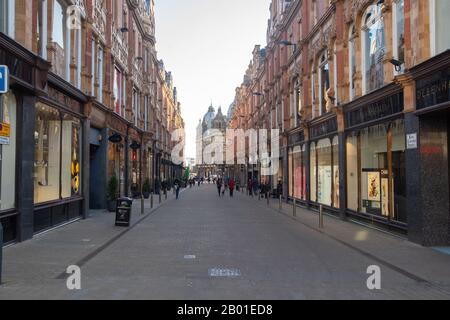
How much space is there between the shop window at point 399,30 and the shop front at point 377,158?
3.65 ft

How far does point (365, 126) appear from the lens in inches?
644

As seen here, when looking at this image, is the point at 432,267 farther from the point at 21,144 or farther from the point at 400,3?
the point at 21,144

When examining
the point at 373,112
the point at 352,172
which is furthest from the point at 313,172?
the point at 373,112

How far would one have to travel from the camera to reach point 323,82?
75.5 feet

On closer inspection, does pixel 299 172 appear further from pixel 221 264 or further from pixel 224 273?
pixel 224 273

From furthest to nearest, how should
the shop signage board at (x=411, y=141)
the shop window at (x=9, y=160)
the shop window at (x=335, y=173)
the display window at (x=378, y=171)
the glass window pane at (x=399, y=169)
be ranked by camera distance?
the shop window at (x=335, y=173) → the display window at (x=378, y=171) → the glass window pane at (x=399, y=169) → the shop signage board at (x=411, y=141) → the shop window at (x=9, y=160)

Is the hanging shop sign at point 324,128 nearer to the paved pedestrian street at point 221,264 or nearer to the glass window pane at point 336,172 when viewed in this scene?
the glass window pane at point 336,172

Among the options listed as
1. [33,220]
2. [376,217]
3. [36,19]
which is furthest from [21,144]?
[376,217]

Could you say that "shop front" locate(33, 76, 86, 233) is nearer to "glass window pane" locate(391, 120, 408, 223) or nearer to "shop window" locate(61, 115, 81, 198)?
"shop window" locate(61, 115, 81, 198)

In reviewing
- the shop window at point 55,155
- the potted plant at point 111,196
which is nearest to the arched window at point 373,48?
the shop window at point 55,155

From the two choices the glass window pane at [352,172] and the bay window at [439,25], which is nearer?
the bay window at [439,25]

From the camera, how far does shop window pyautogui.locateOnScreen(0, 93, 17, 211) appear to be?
11406mm

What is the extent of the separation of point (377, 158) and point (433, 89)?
4.82 meters

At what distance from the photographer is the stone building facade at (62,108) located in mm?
11930
